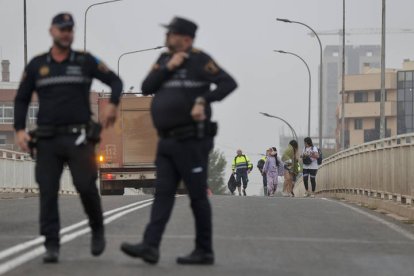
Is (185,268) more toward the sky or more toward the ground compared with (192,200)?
more toward the ground

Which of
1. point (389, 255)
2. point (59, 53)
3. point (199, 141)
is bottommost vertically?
point (389, 255)

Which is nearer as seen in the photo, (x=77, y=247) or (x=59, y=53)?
(x=59, y=53)

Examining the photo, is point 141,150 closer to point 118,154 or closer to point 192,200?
point 118,154

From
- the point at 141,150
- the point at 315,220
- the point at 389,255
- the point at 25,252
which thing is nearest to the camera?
the point at 25,252

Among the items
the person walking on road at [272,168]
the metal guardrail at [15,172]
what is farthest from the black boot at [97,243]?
the person walking on road at [272,168]

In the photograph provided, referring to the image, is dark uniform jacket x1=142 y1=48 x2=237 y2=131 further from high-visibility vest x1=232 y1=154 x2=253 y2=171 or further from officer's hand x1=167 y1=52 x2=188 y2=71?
high-visibility vest x1=232 y1=154 x2=253 y2=171

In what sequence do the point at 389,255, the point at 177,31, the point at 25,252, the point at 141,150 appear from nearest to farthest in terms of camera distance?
the point at 177,31 < the point at 25,252 < the point at 389,255 < the point at 141,150

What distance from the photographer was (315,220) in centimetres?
1252

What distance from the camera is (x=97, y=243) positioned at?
7.46 meters

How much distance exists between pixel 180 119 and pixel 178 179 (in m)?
0.51

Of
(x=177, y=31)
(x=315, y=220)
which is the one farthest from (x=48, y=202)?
(x=315, y=220)

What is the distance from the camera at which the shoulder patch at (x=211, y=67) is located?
7148mm

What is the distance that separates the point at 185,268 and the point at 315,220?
218 inches

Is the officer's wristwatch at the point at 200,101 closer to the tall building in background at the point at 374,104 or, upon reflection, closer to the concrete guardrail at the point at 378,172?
the concrete guardrail at the point at 378,172
